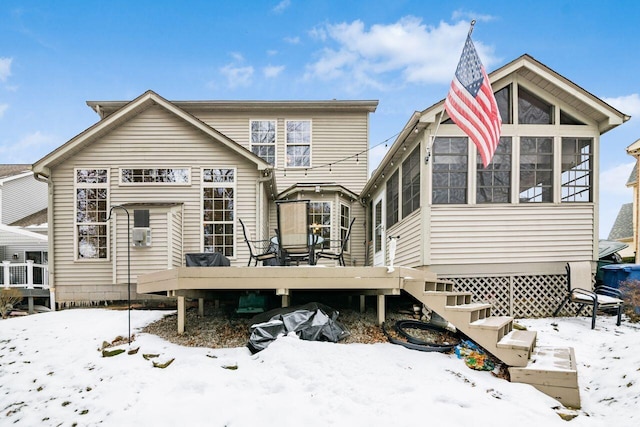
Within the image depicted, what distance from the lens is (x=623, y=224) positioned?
2017 centimetres

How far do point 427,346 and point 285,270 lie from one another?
75.6 inches

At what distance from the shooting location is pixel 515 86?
303 inches

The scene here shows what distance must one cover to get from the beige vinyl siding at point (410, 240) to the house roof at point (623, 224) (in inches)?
599

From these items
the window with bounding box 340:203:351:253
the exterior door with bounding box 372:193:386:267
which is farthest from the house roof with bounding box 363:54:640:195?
the window with bounding box 340:203:351:253

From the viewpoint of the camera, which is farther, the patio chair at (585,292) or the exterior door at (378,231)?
the exterior door at (378,231)

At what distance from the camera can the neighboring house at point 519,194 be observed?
7.53 meters

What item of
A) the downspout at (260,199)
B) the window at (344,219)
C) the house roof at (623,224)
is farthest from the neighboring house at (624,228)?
the downspout at (260,199)

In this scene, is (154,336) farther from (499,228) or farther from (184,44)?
(184,44)

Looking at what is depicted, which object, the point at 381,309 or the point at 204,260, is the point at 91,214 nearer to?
the point at 204,260

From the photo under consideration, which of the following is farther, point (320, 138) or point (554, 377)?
point (320, 138)

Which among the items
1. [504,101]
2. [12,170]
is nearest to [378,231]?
[504,101]

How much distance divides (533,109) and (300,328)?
5786 millimetres

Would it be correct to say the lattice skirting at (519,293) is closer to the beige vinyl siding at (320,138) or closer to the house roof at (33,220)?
the beige vinyl siding at (320,138)

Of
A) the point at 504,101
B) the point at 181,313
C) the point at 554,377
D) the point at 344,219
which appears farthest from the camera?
the point at 344,219
